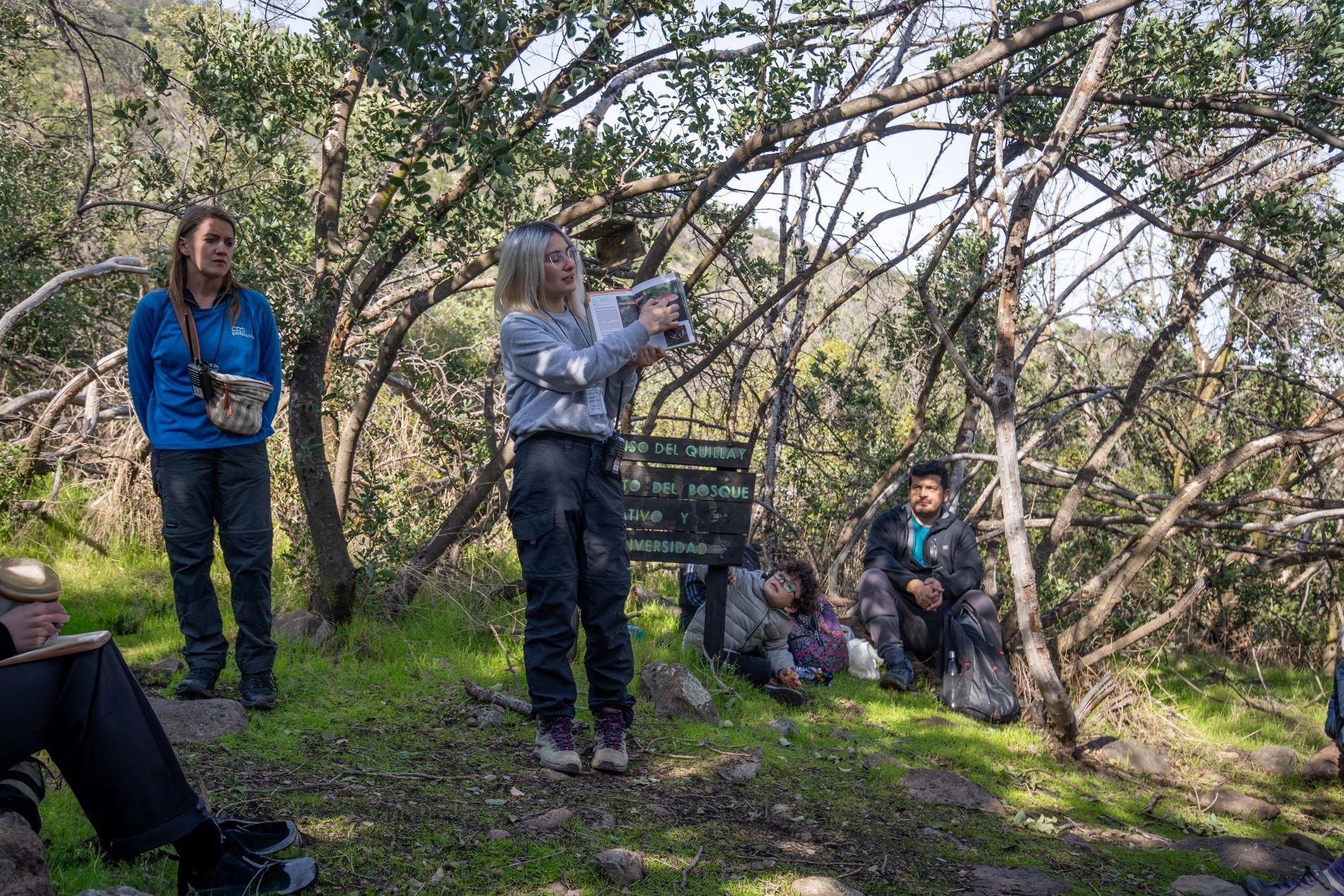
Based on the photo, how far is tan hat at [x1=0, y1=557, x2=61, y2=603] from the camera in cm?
246

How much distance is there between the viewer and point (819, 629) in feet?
21.5

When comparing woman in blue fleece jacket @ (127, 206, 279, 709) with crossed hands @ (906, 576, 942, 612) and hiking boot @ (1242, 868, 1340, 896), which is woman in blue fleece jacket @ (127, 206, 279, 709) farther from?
crossed hands @ (906, 576, 942, 612)

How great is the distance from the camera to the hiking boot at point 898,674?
639cm

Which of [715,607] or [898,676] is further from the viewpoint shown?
[898,676]

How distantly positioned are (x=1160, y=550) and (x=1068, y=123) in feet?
12.1

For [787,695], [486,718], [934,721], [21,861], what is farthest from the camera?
[934,721]

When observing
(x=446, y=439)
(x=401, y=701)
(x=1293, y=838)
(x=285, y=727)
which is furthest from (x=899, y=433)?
(x=285, y=727)

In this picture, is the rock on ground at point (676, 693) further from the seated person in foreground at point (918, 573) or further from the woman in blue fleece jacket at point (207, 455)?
the seated person in foreground at point (918, 573)

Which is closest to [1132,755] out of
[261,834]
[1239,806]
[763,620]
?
[1239,806]

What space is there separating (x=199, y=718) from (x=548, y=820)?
146 centimetres

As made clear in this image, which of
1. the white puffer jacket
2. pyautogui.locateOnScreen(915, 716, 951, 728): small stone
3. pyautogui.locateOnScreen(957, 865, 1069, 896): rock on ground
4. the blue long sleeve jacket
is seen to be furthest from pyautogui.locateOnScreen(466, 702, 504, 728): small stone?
pyautogui.locateOnScreen(915, 716, 951, 728): small stone

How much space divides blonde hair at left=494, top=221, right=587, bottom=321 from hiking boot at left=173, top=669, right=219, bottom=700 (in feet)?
6.23

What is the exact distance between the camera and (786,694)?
573 cm

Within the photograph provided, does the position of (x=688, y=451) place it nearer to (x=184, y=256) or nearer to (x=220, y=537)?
(x=220, y=537)
